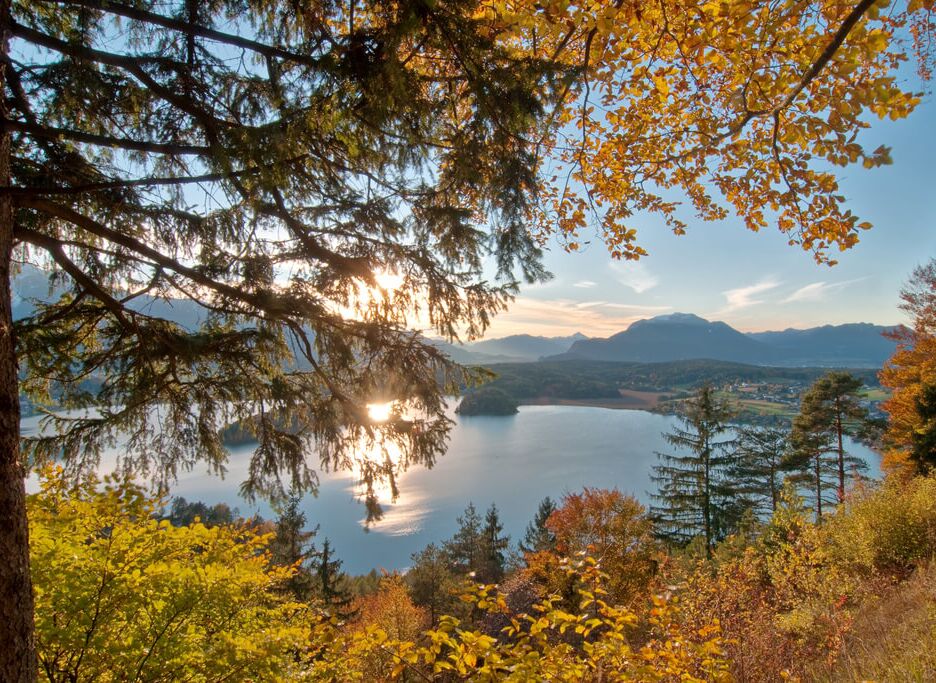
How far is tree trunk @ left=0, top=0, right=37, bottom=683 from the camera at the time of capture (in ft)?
5.53

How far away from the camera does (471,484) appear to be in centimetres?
4119

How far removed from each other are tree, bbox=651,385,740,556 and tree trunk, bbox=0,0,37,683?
17.1 m

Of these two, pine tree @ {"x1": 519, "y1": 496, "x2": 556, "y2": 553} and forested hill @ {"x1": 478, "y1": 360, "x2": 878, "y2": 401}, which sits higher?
forested hill @ {"x1": 478, "y1": 360, "x2": 878, "y2": 401}

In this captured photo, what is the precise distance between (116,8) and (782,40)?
3.19m

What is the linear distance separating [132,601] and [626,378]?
130433 millimetres

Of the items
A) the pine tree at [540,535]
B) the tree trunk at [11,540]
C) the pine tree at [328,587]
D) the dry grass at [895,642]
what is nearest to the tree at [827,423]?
the pine tree at [540,535]

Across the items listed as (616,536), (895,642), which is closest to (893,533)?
(895,642)

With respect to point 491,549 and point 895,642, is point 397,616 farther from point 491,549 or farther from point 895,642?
point 895,642

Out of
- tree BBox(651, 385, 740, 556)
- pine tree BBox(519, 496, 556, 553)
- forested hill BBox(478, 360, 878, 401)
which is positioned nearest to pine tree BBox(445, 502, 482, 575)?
pine tree BBox(519, 496, 556, 553)

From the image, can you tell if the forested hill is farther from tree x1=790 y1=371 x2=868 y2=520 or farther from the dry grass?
the dry grass

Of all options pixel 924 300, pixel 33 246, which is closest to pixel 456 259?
pixel 33 246

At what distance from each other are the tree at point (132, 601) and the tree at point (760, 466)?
19.0 m

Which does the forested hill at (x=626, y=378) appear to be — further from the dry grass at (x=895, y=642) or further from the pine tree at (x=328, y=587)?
the dry grass at (x=895, y=642)

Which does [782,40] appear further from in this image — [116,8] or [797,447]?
[797,447]
